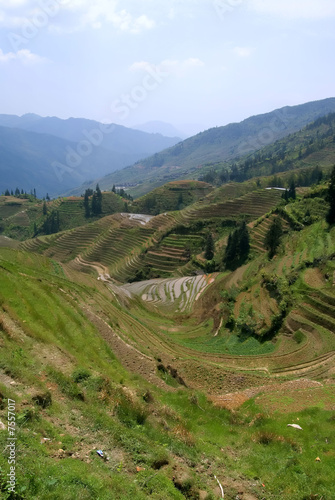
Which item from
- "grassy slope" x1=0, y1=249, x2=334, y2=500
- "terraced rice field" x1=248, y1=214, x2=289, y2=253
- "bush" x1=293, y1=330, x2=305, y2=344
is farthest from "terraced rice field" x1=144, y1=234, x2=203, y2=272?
"grassy slope" x1=0, y1=249, x2=334, y2=500

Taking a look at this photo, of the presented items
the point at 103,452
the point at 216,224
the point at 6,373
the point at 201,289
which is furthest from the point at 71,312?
the point at 216,224

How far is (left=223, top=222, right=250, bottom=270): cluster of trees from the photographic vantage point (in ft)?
153

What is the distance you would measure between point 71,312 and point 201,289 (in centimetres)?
2653

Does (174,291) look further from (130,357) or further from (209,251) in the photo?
(130,357)

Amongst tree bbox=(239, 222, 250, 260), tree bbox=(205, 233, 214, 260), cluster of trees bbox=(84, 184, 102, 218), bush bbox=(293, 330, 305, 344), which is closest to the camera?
bush bbox=(293, 330, 305, 344)

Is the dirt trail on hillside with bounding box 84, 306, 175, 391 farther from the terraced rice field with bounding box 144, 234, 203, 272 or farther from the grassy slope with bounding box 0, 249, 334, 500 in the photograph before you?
the terraced rice field with bounding box 144, 234, 203, 272

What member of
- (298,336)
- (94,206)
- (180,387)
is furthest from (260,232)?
(94,206)

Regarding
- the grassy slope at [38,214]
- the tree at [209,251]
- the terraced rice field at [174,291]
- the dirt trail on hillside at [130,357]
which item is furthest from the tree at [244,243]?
the grassy slope at [38,214]

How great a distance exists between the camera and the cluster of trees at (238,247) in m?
46.5

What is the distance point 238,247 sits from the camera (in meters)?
47.1

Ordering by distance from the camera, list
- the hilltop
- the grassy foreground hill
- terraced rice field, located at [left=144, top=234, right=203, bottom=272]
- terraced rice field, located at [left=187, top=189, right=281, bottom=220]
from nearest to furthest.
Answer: the grassy foreground hill, the hilltop, terraced rice field, located at [left=144, top=234, right=203, bottom=272], terraced rice field, located at [left=187, top=189, right=281, bottom=220]

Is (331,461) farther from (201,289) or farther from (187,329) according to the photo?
(201,289)

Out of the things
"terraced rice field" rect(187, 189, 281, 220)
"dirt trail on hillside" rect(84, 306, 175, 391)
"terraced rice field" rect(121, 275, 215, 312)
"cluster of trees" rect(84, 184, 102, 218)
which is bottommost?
"terraced rice field" rect(121, 275, 215, 312)

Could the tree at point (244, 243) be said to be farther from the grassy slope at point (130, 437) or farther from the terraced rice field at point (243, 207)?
the grassy slope at point (130, 437)
